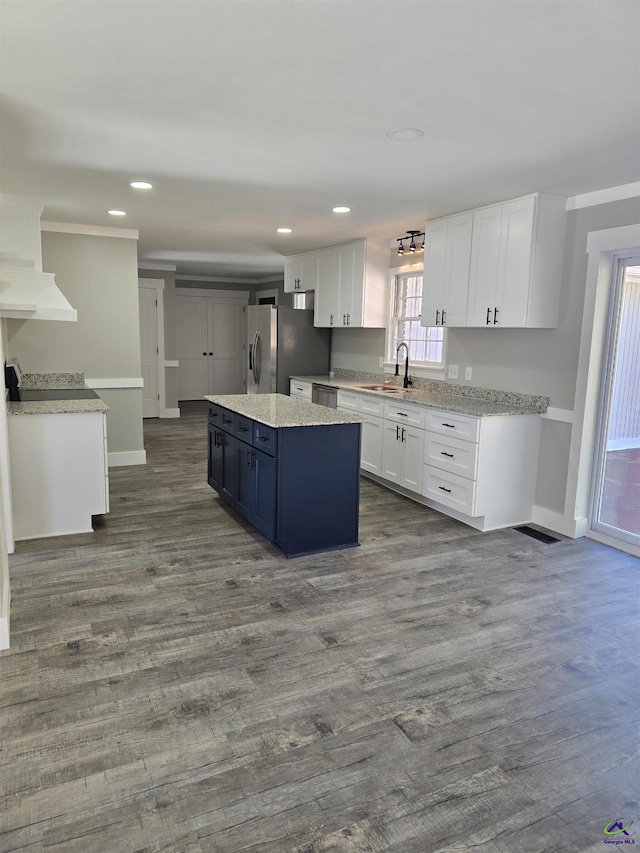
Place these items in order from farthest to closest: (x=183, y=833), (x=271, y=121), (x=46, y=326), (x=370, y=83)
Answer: (x=46, y=326)
(x=271, y=121)
(x=370, y=83)
(x=183, y=833)

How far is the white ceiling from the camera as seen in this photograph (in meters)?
1.83

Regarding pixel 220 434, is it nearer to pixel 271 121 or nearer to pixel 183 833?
pixel 271 121

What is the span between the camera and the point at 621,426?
4.08 m

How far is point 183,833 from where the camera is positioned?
1.70 metres

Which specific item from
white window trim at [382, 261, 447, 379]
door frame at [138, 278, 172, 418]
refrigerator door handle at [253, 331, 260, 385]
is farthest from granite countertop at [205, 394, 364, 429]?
door frame at [138, 278, 172, 418]

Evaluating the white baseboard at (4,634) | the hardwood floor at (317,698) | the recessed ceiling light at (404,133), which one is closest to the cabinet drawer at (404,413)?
the hardwood floor at (317,698)

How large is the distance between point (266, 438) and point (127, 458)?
9.58 ft

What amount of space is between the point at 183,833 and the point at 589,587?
268 centimetres

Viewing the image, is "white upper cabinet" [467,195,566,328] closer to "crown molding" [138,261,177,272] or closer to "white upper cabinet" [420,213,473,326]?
"white upper cabinet" [420,213,473,326]

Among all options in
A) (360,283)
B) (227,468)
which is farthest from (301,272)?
(227,468)

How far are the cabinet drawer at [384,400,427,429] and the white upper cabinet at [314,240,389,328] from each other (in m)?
1.31

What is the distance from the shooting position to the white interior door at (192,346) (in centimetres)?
1094

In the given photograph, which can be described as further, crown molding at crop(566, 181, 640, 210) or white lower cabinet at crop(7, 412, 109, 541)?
white lower cabinet at crop(7, 412, 109, 541)

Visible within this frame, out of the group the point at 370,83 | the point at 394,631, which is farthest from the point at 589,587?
the point at 370,83
